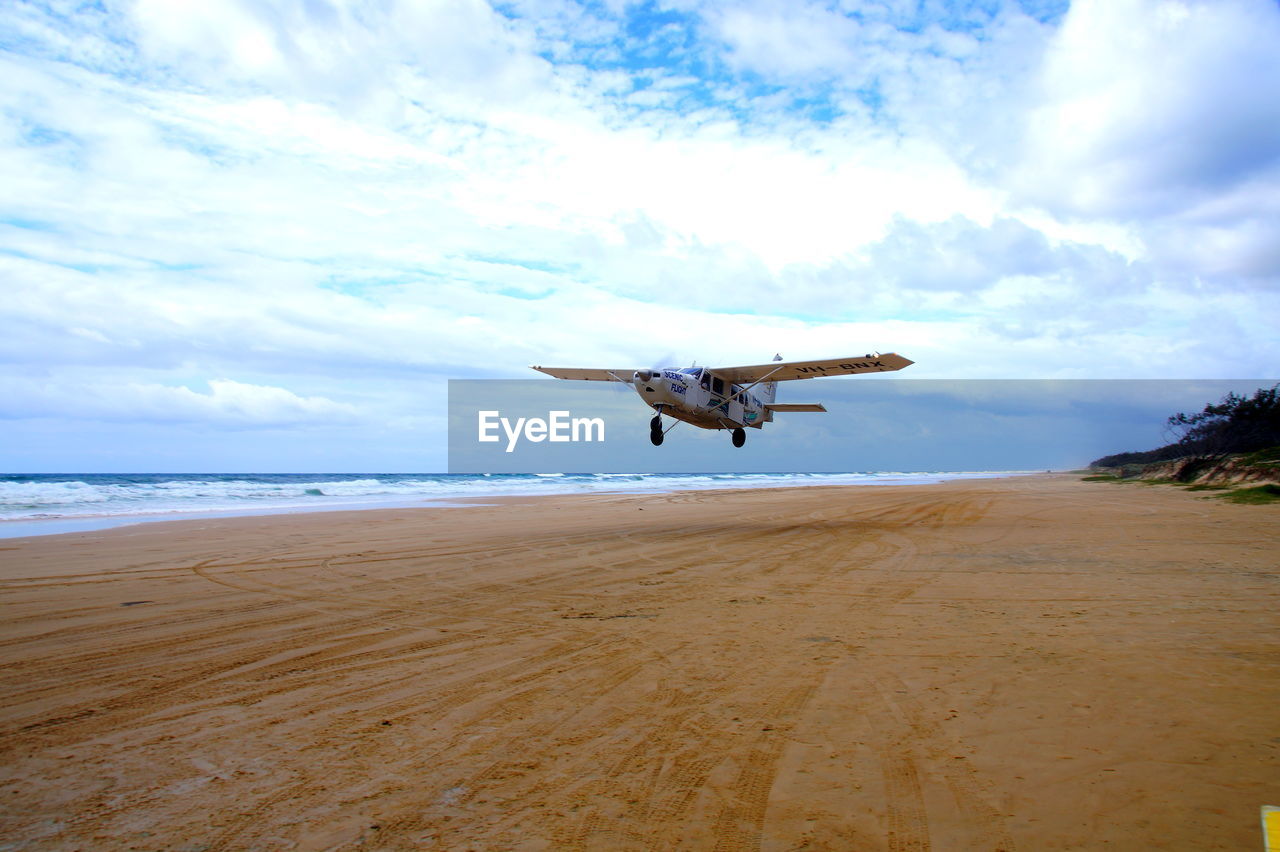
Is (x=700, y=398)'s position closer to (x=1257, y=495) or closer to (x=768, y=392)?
(x=768, y=392)

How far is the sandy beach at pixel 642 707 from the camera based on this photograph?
3764 mm

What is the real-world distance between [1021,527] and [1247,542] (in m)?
4.97

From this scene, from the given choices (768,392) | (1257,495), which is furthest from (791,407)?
(1257,495)

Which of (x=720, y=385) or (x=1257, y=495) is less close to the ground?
(x=720, y=385)

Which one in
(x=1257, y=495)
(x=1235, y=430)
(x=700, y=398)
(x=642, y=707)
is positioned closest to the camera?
(x=642, y=707)

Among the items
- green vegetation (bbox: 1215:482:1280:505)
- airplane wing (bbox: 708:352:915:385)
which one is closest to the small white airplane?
airplane wing (bbox: 708:352:915:385)

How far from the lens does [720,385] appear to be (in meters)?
27.2

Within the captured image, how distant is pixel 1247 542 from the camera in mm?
14016

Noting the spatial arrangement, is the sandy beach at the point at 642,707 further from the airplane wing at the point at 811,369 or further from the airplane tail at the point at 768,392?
the airplane tail at the point at 768,392

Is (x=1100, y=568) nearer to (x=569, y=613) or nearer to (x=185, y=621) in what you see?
(x=569, y=613)

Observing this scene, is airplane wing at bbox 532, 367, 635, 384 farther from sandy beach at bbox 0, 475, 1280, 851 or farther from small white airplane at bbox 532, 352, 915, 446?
sandy beach at bbox 0, 475, 1280, 851

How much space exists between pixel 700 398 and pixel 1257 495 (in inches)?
760

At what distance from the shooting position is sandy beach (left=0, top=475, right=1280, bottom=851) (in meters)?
3.76

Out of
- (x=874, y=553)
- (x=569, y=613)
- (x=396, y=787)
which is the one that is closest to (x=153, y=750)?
(x=396, y=787)
